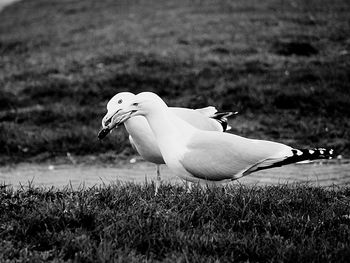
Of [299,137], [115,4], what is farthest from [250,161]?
[115,4]

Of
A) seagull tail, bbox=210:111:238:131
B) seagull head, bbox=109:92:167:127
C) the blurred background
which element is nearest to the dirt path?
the blurred background

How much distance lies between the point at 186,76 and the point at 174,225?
740 centimetres

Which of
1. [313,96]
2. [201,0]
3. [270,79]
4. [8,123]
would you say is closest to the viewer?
[8,123]

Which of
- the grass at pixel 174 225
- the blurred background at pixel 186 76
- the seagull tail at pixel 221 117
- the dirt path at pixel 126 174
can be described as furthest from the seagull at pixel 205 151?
the blurred background at pixel 186 76

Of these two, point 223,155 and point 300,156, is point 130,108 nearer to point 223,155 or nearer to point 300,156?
point 223,155

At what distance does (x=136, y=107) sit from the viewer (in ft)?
16.1

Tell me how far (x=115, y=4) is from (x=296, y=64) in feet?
48.8

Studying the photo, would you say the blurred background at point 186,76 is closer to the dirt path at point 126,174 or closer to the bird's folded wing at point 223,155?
the dirt path at point 126,174

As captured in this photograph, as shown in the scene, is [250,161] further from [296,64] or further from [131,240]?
[296,64]

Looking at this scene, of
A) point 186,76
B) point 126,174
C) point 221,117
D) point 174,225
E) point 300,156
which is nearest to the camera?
point 174,225

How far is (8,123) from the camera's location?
30.6 feet

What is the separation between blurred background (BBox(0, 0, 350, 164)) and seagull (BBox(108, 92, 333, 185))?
3.53 m

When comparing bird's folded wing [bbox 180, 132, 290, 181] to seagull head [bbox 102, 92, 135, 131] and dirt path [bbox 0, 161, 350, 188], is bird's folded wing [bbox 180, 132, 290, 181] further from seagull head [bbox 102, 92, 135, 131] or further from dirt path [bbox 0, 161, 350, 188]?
dirt path [bbox 0, 161, 350, 188]

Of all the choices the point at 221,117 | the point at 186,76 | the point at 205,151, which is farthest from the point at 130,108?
the point at 186,76
